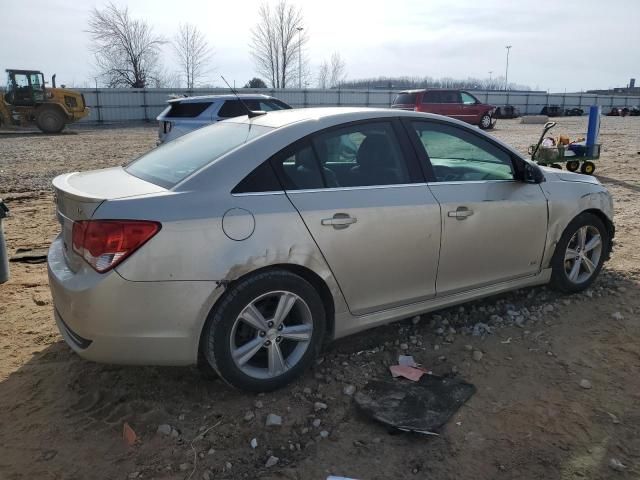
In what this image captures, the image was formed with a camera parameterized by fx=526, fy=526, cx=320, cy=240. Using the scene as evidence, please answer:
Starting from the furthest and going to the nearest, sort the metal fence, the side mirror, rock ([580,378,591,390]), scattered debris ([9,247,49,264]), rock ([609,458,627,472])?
the metal fence < scattered debris ([9,247,49,264]) < the side mirror < rock ([580,378,591,390]) < rock ([609,458,627,472])

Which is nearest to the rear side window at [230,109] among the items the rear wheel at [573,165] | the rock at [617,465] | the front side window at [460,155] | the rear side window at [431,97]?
the rear wheel at [573,165]

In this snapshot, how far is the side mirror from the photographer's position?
386 cm

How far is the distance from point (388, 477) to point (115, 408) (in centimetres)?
157

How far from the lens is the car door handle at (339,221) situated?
9.81 feet

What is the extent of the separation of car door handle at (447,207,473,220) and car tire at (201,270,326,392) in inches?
43.2

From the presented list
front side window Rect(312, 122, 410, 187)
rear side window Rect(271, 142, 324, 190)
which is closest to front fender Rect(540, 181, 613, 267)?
front side window Rect(312, 122, 410, 187)

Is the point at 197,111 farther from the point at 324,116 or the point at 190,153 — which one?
the point at 324,116

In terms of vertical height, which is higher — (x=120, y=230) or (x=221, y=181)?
(x=221, y=181)

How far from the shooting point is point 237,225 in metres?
2.74

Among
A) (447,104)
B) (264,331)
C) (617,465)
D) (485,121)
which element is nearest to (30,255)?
(264,331)

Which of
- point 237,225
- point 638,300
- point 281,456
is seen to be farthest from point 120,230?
point 638,300

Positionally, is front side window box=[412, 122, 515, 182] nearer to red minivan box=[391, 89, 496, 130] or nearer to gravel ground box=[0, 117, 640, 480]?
gravel ground box=[0, 117, 640, 480]

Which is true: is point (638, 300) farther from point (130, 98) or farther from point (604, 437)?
point (130, 98)

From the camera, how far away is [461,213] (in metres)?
3.49
